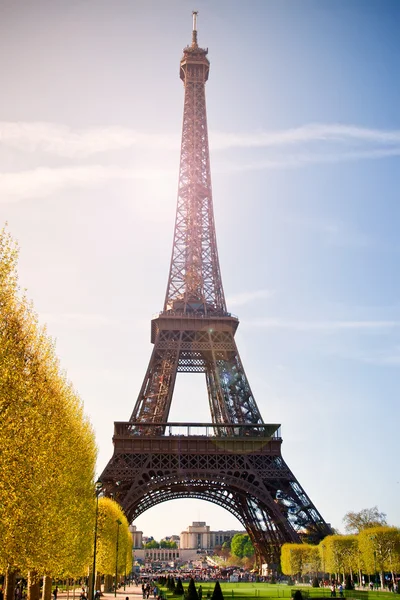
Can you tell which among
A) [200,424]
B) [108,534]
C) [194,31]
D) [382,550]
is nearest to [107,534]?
[108,534]

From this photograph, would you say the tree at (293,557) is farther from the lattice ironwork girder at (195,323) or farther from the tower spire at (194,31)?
the tower spire at (194,31)

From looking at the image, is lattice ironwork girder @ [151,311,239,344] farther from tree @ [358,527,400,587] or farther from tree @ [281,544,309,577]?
tree @ [358,527,400,587]

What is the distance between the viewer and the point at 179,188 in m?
88.8

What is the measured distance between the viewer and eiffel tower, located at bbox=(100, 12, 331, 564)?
2726 inches

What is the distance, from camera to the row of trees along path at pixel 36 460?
900 inches

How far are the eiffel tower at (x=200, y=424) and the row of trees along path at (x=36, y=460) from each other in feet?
98.6

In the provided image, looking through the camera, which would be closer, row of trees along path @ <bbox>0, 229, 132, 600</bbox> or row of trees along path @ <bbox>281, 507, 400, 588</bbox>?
row of trees along path @ <bbox>0, 229, 132, 600</bbox>

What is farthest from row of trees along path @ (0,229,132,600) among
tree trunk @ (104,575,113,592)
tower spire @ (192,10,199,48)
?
tower spire @ (192,10,199,48)

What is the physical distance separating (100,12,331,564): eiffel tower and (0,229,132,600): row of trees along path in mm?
30045

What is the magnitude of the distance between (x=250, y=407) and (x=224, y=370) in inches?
235

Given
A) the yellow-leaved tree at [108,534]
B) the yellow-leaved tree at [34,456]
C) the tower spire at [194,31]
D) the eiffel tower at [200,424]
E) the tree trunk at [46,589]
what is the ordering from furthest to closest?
the tower spire at [194,31] → the eiffel tower at [200,424] → the yellow-leaved tree at [108,534] → the tree trunk at [46,589] → the yellow-leaved tree at [34,456]

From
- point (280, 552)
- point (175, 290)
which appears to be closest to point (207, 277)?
point (175, 290)

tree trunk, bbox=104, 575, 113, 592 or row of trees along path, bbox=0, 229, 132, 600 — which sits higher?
row of trees along path, bbox=0, 229, 132, 600

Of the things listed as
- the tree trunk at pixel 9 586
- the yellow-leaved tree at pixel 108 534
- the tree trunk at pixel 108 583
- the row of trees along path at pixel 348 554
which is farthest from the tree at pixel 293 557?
the tree trunk at pixel 9 586
